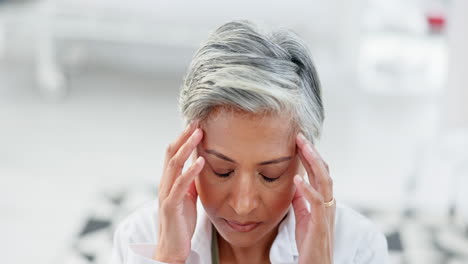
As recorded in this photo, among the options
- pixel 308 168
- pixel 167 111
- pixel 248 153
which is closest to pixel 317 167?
pixel 308 168

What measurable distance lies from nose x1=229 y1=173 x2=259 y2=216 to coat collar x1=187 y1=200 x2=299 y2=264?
171mm

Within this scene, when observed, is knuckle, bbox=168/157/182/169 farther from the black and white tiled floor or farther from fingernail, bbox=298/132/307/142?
the black and white tiled floor

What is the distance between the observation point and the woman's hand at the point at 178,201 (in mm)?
1324

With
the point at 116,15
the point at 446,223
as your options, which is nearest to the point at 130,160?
the point at 116,15

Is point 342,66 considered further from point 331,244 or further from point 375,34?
point 331,244

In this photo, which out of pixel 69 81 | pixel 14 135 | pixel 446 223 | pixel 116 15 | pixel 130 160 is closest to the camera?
pixel 446 223

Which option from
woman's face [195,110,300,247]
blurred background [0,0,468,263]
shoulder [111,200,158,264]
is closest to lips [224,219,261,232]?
woman's face [195,110,300,247]

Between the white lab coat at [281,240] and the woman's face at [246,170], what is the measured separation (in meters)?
0.10

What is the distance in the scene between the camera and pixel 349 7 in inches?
190

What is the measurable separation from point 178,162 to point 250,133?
15cm

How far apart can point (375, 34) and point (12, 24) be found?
2.65 metres

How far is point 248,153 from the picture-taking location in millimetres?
1306

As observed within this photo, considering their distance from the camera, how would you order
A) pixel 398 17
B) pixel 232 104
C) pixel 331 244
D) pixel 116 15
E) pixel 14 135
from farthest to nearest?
1. pixel 398 17
2. pixel 116 15
3. pixel 14 135
4. pixel 331 244
5. pixel 232 104

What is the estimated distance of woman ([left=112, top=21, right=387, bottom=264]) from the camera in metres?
1.28
